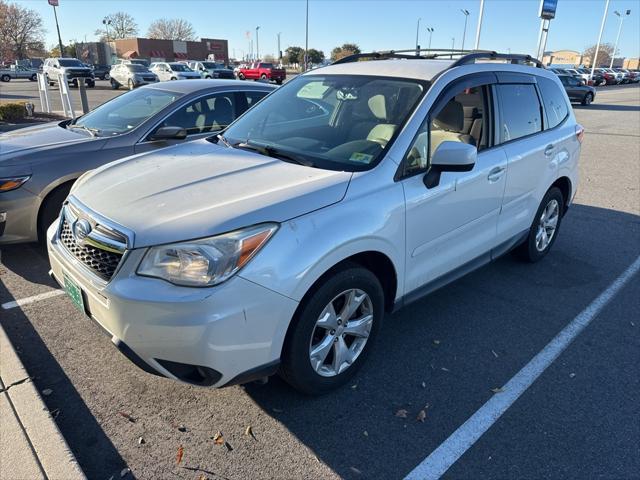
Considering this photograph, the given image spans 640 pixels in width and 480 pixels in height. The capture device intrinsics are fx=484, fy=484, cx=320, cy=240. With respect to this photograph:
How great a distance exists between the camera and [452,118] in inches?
149

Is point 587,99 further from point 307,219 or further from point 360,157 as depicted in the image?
point 307,219

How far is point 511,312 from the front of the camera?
3.99m

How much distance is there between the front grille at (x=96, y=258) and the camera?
2.45 meters

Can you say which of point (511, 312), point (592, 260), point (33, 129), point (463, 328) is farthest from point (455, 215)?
point (33, 129)

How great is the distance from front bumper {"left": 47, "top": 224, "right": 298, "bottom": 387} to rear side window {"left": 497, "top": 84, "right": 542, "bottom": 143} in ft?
8.48

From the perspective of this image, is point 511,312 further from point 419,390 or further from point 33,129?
point 33,129

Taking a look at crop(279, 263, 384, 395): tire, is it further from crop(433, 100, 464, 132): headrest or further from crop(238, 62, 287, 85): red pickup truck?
crop(238, 62, 287, 85): red pickup truck

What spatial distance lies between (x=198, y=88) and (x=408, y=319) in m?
3.52

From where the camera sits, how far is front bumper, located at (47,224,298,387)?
2193mm

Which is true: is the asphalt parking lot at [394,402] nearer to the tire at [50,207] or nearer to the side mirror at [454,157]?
the tire at [50,207]

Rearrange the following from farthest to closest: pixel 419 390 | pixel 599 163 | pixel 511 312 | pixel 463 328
Result: 1. pixel 599 163
2. pixel 511 312
3. pixel 463 328
4. pixel 419 390

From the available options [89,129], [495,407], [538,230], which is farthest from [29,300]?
[538,230]

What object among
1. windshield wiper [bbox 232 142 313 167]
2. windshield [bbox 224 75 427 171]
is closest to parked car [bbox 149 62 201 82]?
windshield [bbox 224 75 427 171]

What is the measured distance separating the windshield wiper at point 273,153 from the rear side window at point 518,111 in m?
1.79
